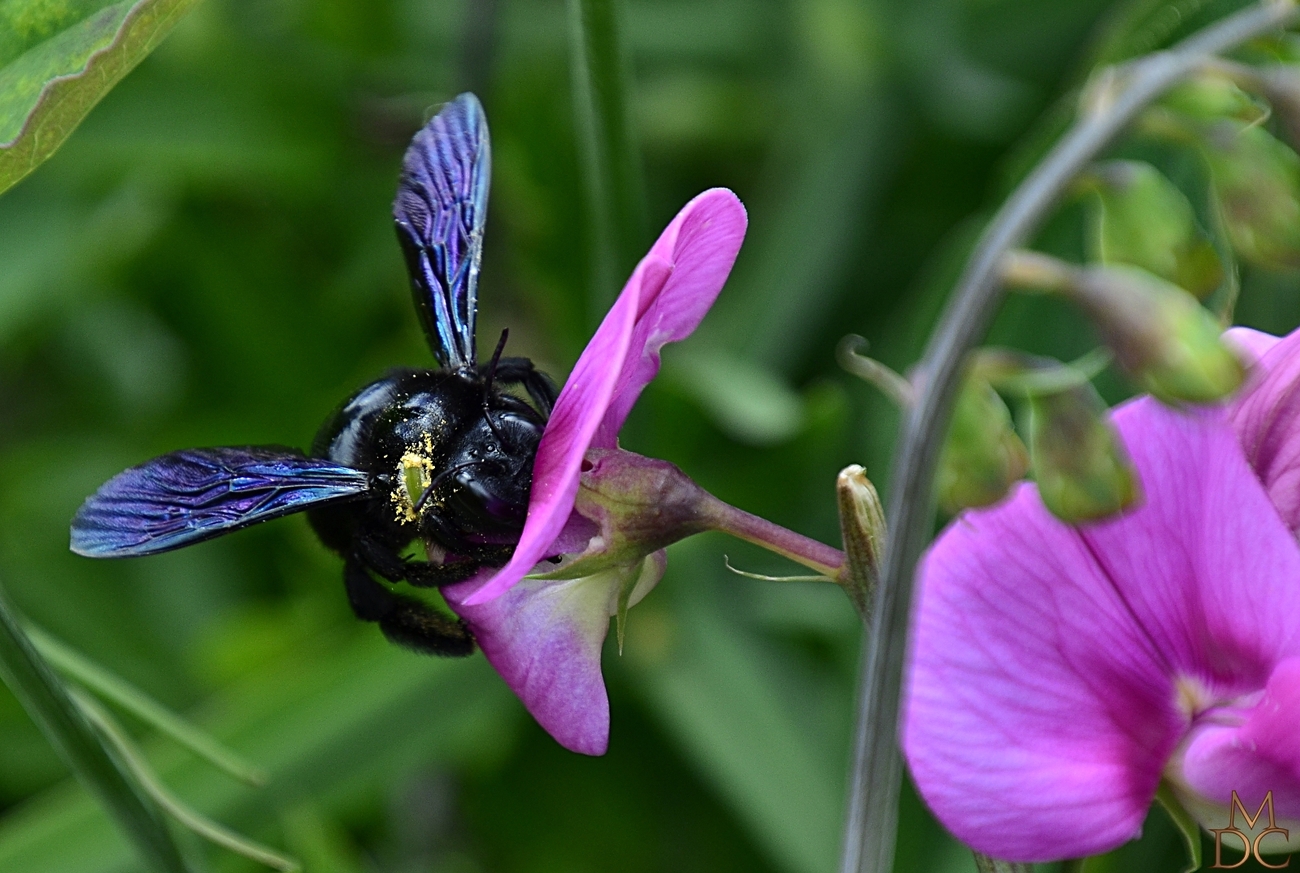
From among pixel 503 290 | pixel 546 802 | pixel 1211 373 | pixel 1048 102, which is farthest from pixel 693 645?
pixel 1211 373

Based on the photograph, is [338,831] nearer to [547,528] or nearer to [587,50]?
[587,50]

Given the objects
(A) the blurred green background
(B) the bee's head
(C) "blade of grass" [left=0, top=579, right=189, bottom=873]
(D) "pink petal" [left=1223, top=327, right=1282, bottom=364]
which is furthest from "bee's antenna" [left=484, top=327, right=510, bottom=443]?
(A) the blurred green background

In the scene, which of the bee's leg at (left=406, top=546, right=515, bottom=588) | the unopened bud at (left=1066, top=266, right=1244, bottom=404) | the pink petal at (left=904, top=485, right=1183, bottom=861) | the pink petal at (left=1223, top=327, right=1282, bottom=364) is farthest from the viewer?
the bee's leg at (left=406, top=546, right=515, bottom=588)

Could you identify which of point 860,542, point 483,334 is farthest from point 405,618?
point 483,334

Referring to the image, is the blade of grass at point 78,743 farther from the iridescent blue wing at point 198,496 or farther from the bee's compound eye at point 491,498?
the bee's compound eye at point 491,498

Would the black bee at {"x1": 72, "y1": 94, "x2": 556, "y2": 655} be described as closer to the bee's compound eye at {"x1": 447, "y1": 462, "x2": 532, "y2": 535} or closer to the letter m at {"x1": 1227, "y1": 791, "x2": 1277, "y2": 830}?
the bee's compound eye at {"x1": 447, "y1": 462, "x2": 532, "y2": 535}
